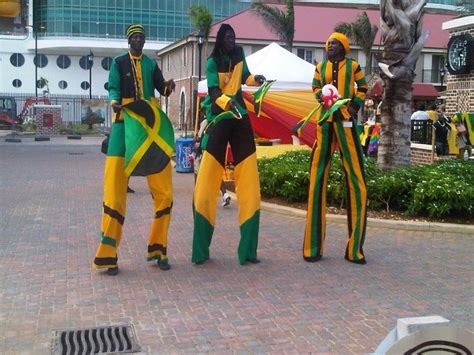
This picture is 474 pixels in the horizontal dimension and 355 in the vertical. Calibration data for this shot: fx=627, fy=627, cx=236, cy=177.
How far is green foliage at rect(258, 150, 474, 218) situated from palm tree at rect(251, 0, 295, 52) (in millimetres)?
26806

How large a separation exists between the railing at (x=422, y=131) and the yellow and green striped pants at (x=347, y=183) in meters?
8.37

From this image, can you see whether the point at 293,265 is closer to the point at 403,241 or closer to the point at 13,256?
the point at 403,241

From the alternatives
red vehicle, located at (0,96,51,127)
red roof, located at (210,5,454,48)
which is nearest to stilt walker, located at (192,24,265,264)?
red roof, located at (210,5,454,48)

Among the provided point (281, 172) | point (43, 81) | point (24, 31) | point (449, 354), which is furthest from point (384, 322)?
point (43, 81)

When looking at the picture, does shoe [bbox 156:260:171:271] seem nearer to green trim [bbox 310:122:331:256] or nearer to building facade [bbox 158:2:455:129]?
green trim [bbox 310:122:331:256]

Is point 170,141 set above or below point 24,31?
below

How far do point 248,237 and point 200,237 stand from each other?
1.54ft

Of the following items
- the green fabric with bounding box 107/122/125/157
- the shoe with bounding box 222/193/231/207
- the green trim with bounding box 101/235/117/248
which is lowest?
the shoe with bounding box 222/193/231/207

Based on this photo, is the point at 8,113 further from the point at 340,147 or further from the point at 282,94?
the point at 340,147

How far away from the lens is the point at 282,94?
13469 millimetres

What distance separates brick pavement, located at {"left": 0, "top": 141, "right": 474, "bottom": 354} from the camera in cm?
439

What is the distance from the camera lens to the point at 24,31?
3.98 meters

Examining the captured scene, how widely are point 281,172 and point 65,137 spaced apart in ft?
79.0

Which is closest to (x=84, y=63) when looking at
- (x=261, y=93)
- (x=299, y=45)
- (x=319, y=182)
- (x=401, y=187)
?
(x=299, y=45)
